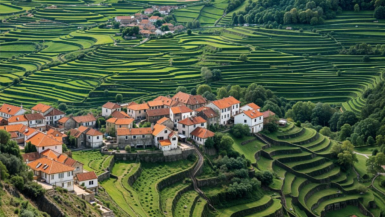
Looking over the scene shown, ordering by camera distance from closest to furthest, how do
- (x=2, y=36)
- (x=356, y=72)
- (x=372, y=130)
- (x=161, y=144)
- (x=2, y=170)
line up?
(x=2, y=170), (x=161, y=144), (x=372, y=130), (x=356, y=72), (x=2, y=36)

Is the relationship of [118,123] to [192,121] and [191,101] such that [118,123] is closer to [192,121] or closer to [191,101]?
[192,121]

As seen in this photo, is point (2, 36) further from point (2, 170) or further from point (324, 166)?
point (2, 170)

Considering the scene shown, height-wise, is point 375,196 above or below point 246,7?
below

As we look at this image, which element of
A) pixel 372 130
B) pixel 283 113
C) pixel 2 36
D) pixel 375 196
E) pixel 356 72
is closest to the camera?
pixel 375 196

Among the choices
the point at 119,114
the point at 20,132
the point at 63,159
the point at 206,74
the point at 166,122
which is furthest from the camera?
the point at 206,74

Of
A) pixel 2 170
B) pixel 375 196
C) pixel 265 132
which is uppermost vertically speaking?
pixel 2 170

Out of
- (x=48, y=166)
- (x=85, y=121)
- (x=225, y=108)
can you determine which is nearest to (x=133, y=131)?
(x=85, y=121)

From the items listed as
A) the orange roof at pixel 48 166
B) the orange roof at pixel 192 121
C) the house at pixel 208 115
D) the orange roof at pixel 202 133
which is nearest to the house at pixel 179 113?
the house at pixel 208 115

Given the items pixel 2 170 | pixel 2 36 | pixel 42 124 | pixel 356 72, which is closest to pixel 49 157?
pixel 2 170

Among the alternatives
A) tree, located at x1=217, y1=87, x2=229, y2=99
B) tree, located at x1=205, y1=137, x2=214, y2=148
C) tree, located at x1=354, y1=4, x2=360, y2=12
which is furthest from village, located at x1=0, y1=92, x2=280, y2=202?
tree, located at x1=354, y1=4, x2=360, y2=12
